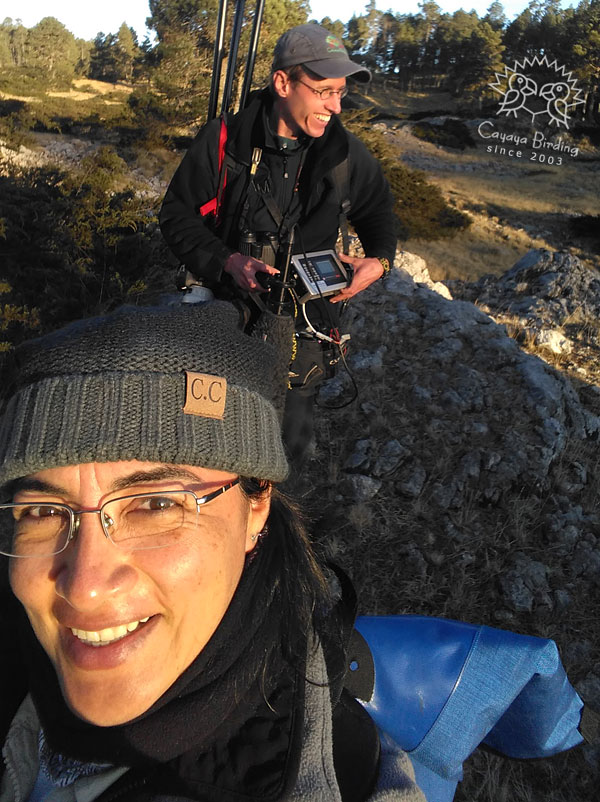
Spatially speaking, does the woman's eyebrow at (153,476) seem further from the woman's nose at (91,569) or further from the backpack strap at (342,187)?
the backpack strap at (342,187)

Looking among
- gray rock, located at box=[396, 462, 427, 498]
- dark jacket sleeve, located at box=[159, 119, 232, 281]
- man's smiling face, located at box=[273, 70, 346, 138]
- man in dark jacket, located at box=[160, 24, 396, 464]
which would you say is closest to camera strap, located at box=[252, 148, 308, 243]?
man in dark jacket, located at box=[160, 24, 396, 464]

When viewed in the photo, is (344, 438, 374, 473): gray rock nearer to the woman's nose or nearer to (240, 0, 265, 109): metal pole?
(240, 0, 265, 109): metal pole

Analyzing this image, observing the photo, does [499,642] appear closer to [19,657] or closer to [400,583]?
[19,657]

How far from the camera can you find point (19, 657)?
1450 millimetres

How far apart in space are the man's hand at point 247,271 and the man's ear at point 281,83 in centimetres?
86

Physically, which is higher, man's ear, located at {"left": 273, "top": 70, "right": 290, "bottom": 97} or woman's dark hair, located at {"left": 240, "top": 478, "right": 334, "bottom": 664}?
man's ear, located at {"left": 273, "top": 70, "right": 290, "bottom": 97}

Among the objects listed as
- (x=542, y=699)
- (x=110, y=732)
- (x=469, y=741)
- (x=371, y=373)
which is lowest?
(x=371, y=373)

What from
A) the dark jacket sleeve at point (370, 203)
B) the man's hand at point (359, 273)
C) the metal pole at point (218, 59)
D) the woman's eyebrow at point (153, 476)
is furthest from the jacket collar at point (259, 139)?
the woman's eyebrow at point (153, 476)

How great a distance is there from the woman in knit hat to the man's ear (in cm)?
190

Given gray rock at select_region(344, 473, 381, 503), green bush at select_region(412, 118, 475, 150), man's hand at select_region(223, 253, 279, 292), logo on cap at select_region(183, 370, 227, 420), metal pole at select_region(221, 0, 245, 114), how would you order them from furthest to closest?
green bush at select_region(412, 118, 475, 150) → gray rock at select_region(344, 473, 381, 503) → metal pole at select_region(221, 0, 245, 114) → man's hand at select_region(223, 253, 279, 292) → logo on cap at select_region(183, 370, 227, 420)

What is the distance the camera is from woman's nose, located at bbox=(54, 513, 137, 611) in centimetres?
110

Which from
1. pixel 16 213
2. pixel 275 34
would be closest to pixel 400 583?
pixel 16 213

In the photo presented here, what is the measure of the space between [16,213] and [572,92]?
38234mm

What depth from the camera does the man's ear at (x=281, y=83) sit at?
2672mm
